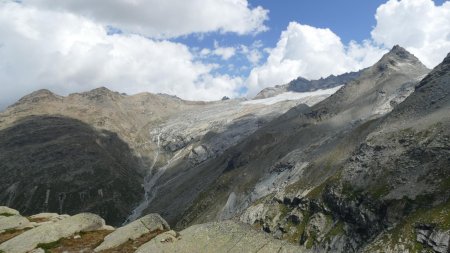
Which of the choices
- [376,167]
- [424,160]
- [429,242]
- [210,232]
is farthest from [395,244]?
[210,232]

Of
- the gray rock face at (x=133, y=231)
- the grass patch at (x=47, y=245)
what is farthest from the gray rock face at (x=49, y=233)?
the gray rock face at (x=133, y=231)

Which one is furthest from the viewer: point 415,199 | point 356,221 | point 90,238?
point 356,221

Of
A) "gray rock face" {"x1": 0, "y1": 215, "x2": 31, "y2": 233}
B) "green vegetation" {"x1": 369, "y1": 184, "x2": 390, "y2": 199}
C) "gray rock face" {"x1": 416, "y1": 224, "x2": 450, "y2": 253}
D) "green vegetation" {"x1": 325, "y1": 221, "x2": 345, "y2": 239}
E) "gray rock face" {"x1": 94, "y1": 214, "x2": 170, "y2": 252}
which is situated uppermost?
"gray rock face" {"x1": 0, "y1": 215, "x2": 31, "y2": 233}

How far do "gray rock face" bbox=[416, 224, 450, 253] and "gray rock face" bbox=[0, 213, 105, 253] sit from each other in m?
72.7

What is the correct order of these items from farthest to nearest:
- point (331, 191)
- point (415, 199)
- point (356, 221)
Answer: point (331, 191), point (356, 221), point (415, 199)

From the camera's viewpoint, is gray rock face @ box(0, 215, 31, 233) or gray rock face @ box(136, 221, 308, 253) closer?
gray rock face @ box(136, 221, 308, 253)

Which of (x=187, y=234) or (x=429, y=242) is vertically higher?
(x=187, y=234)

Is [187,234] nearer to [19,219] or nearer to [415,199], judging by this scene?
[19,219]

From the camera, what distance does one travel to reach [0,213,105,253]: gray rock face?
46.8 meters

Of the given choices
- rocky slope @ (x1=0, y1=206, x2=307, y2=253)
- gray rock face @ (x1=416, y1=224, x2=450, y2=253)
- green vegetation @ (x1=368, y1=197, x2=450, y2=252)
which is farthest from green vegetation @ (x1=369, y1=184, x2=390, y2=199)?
rocky slope @ (x1=0, y1=206, x2=307, y2=253)

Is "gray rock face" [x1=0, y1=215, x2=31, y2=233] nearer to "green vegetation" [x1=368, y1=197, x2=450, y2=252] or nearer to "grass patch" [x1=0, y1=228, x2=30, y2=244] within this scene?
"grass patch" [x1=0, y1=228, x2=30, y2=244]

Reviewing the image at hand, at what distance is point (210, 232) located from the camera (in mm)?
41750

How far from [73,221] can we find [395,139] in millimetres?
138615

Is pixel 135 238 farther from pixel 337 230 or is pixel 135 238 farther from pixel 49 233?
pixel 337 230
